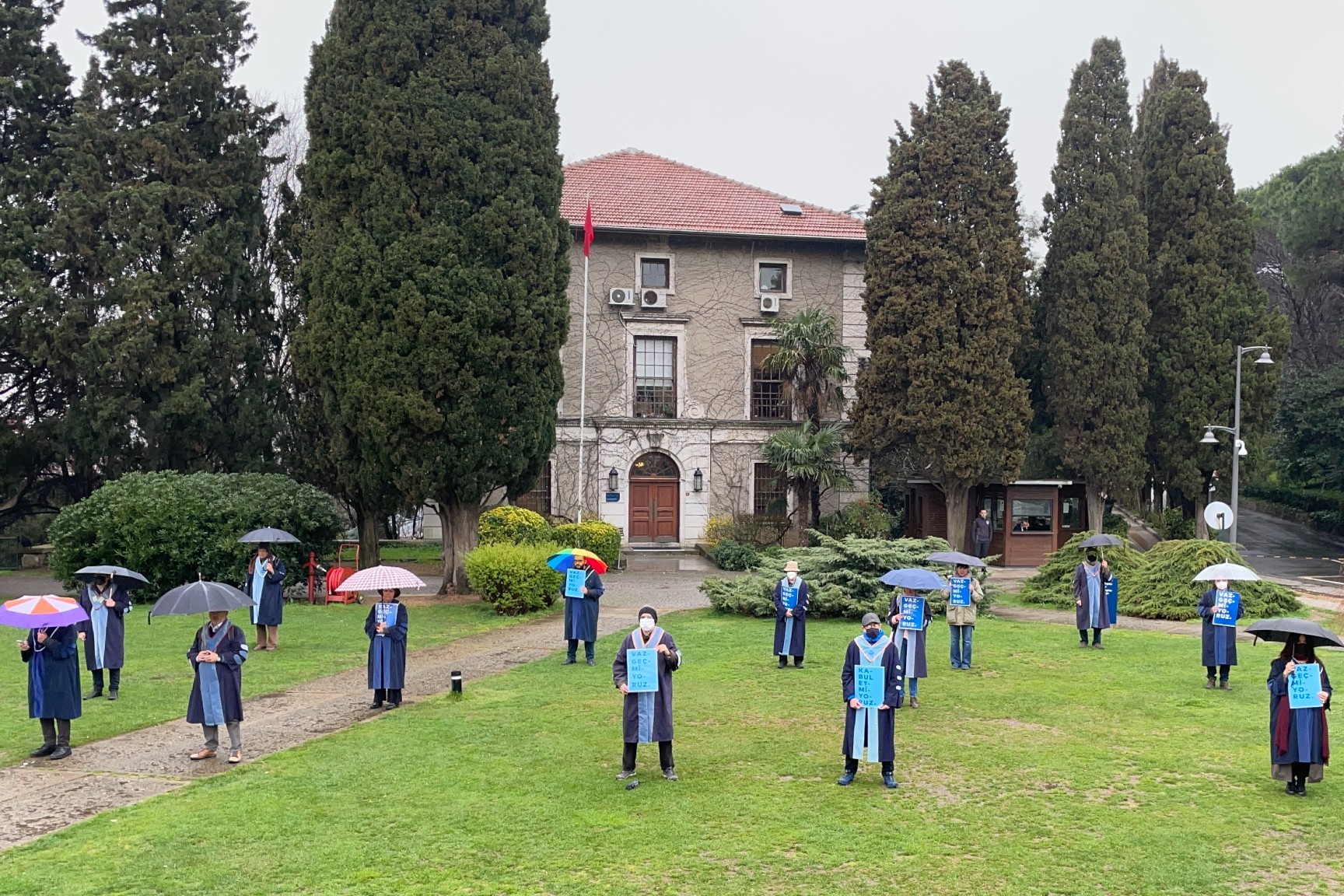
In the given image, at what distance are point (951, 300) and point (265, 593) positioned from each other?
21729mm

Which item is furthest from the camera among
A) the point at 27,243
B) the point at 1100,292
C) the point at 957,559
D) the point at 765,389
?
the point at 765,389

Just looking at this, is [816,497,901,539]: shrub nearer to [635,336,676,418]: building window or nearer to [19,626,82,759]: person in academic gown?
[635,336,676,418]: building window

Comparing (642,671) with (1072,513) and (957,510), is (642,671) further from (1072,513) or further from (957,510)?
(1072,513)

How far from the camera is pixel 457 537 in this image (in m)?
24.5

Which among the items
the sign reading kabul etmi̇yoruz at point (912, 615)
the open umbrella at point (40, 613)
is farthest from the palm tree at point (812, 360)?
the open umbrella at point (40, 613)

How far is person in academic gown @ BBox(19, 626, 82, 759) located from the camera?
10703mm

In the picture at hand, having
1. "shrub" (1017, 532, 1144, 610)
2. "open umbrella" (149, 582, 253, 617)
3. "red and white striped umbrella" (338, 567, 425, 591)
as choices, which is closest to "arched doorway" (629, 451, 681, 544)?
"shrub" (1017, 532, 1144, 610)

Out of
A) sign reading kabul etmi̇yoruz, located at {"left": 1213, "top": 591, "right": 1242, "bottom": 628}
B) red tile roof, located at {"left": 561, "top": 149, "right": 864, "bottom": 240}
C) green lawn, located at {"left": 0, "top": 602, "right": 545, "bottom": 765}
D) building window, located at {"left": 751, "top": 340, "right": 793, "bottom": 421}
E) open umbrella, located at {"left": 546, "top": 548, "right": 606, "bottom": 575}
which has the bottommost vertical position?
green lawn, located at {"left": 0, "top": 602, "right": 545, "bottom": 765}

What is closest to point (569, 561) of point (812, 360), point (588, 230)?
point (588, 230)

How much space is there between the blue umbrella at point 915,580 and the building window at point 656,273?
78.8 ft

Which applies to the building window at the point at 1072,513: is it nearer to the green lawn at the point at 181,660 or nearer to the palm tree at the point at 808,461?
the palm tree at the point at 808,461

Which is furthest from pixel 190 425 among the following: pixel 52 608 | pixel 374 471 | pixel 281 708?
pixel 52 608

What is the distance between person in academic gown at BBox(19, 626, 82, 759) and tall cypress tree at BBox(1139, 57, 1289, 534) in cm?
3265

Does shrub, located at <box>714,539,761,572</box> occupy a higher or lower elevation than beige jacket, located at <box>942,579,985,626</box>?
lower
